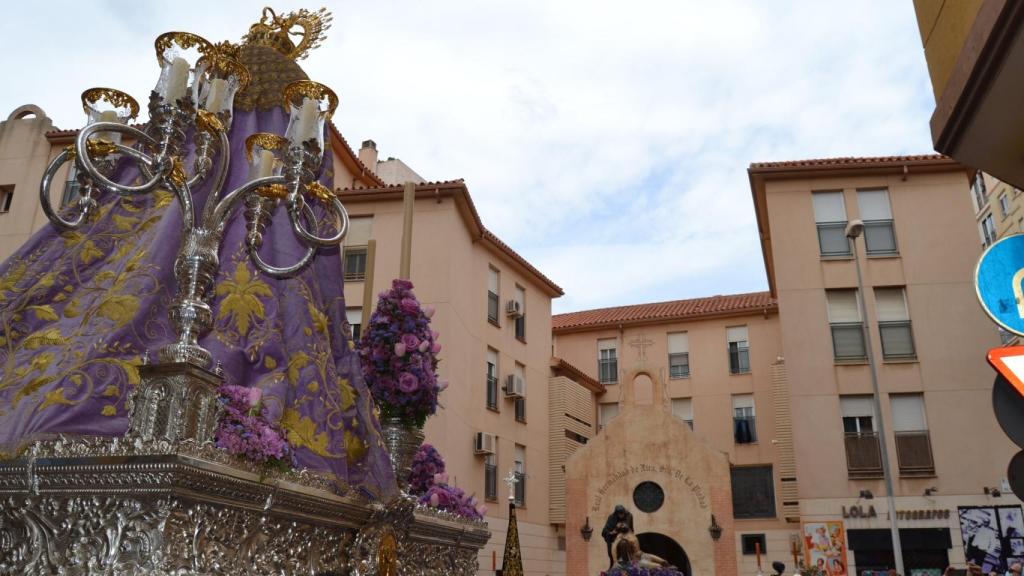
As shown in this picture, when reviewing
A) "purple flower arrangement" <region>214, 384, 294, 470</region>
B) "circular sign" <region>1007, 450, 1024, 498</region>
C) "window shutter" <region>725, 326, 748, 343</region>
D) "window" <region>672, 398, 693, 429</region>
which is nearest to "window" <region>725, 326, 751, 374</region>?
"window shutter" <region>725, 326, 748, 343</region>

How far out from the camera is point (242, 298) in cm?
451

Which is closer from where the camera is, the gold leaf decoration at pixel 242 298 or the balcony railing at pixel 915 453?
the gold leaf decoration at pixel 242 298

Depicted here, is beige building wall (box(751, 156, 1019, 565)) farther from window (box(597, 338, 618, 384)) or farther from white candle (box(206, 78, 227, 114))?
white candle (box(206, 78, 227, 114))

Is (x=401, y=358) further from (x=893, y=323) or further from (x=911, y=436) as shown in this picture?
(x=893, y=323)

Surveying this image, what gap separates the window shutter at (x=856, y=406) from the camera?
912 inches

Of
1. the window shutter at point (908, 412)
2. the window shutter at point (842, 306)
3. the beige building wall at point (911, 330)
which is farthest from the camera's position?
the window shutter at point (842, 306)

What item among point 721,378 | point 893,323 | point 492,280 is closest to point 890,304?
point 893,323

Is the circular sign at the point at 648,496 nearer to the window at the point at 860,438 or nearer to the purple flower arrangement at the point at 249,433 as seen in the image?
the window at the point at 860,438

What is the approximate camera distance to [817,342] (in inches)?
940

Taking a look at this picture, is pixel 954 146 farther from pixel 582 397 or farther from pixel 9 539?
pixel 582 397

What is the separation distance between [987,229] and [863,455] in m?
26.2

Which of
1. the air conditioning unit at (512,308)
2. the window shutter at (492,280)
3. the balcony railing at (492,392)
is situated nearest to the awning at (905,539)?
the balcony railing at (492,392)

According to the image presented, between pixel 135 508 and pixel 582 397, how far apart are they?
31.4m

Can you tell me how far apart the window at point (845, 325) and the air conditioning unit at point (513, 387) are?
983cm
